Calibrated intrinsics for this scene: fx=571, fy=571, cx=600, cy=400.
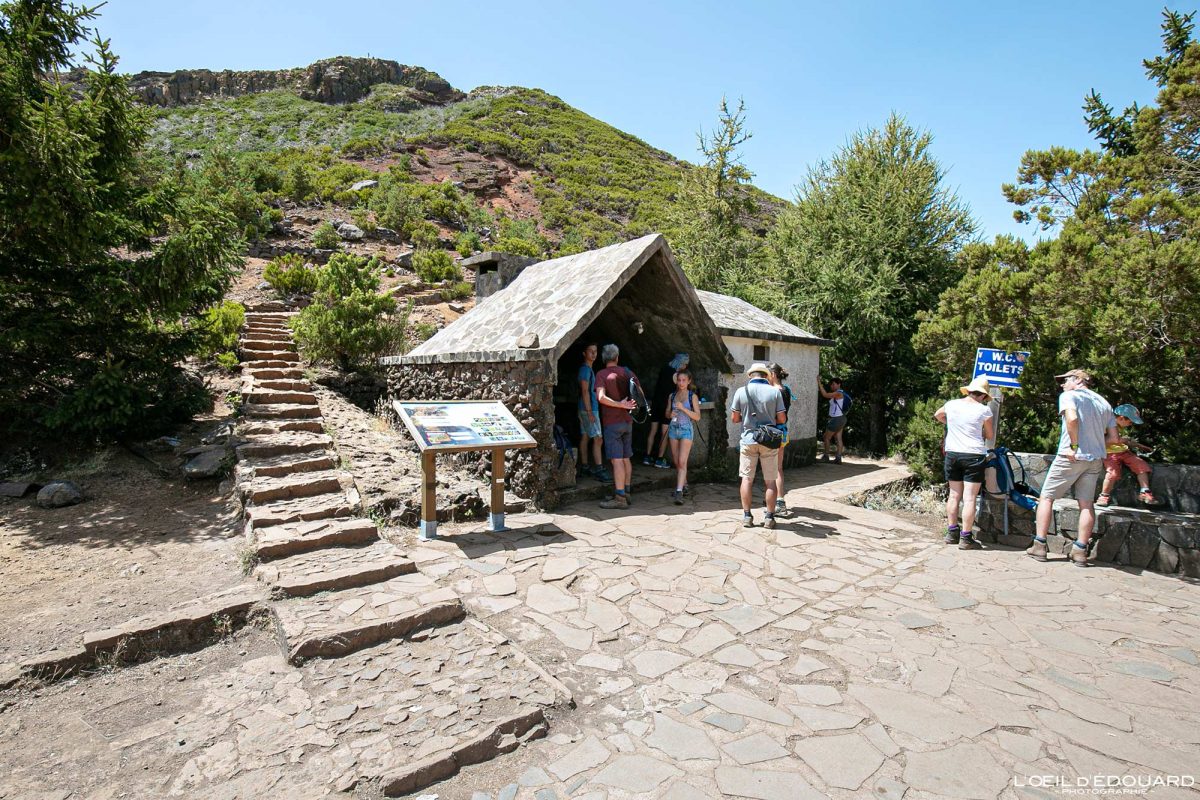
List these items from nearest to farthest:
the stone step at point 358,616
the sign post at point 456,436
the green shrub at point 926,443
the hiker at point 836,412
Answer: the stone step at point 358,616
the sign post at point 456,436
the green shrub at point 926,443
the hiker at point 836,412

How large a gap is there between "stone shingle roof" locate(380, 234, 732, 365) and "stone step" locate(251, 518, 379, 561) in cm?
281

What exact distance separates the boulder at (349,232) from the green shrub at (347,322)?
11666 mm

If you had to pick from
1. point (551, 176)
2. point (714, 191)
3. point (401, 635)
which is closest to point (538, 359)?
point (401, 635)

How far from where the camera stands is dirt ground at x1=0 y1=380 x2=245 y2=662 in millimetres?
4695

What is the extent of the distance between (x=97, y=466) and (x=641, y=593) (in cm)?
735

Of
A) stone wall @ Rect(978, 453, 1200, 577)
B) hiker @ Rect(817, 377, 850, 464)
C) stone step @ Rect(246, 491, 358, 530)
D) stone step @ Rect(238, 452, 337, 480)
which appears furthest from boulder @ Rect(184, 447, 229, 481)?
hiker @ Rect(817, 377, 850, 464)

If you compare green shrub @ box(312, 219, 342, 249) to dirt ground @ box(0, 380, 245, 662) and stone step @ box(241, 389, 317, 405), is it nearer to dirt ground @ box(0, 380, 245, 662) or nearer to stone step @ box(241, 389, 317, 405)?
stone step @ box(241, 389, 317, 405)

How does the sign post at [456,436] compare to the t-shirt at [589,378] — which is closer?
the sign post at [456,436]

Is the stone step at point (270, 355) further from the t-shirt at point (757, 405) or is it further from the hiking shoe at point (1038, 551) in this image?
the hiking shoe at point (1038, 551)

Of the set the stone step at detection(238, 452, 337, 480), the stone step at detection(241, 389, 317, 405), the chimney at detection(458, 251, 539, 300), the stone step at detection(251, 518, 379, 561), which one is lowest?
the stone step at detection(251, 518, 379, 561)

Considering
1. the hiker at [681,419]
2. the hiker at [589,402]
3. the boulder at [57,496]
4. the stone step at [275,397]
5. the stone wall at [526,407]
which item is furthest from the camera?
the stone step at [275,397]

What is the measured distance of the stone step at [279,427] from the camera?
835cm

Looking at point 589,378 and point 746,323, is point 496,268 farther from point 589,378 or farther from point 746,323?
point 746,323

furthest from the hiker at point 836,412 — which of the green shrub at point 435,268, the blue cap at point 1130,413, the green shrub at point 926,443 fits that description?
the green shrub at point 435,268
